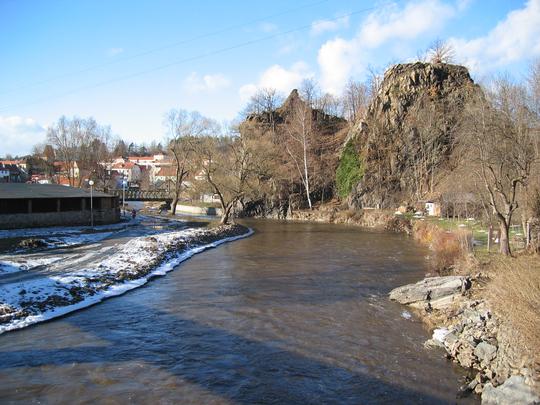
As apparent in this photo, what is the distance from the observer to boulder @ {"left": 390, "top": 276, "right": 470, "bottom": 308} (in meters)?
16.8

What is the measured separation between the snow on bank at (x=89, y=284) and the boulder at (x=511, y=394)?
13.7 metres

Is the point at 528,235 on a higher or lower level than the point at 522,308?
higher

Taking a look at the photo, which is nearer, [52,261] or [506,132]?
[506,132]

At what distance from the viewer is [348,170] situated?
62.0m

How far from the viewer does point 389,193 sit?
56.4m

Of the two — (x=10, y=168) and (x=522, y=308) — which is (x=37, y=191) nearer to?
(x=522, y=308)

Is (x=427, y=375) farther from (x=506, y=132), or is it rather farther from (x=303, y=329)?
(x=506, y=132)

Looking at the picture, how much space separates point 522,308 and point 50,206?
39.8 meters

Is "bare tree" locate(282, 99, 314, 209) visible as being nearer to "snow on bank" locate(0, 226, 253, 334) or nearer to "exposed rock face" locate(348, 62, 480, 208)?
"exposed rock face" locate(348, 62, 480, 208)

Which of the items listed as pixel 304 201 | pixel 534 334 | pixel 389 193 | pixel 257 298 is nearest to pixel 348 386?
pixel 534 334

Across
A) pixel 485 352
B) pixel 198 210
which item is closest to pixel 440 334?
pixel 485 352

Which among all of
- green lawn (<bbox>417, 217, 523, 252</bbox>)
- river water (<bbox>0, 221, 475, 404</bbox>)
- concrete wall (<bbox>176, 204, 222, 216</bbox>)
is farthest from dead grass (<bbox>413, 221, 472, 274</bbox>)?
concrete wall (<bbox>176, 204, 222, 216</bbox>)

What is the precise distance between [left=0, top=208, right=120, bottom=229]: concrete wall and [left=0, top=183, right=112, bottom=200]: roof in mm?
1578

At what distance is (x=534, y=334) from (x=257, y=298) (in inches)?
427
